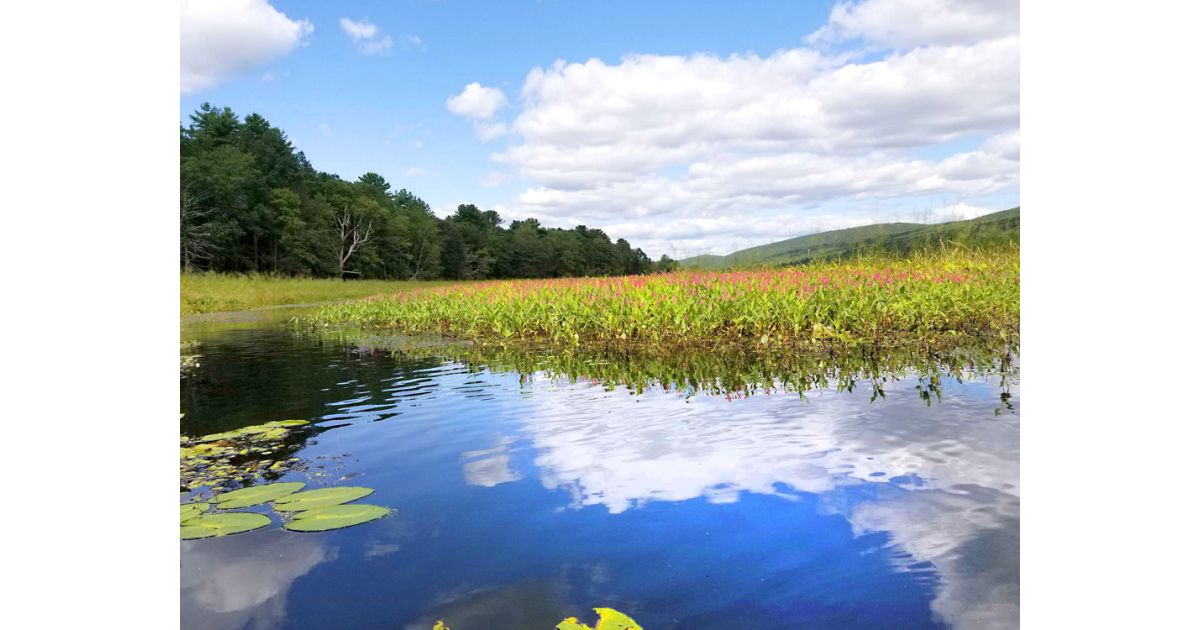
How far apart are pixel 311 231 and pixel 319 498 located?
36.4 meters

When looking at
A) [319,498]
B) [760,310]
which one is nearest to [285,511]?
[319,498]

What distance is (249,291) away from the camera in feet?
74.8

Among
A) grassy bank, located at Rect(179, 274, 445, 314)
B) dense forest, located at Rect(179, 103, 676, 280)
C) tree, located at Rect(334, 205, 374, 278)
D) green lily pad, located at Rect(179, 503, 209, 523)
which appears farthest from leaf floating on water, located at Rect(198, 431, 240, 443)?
tree, located at Rect(334, 205, 374, 278)

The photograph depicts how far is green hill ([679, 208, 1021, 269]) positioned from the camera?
14.3m

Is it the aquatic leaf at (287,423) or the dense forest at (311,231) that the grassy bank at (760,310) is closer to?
the aquatic leaf at (287,423)

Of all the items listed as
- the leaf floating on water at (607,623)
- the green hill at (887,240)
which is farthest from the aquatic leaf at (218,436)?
the green hill at (887,240)

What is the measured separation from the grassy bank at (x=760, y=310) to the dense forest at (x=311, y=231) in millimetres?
19662

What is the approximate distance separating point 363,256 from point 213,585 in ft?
130

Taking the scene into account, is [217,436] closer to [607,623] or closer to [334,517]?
[334,517]

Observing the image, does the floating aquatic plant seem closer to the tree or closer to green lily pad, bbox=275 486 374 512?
green lily pad, bbox=275 486 374 512

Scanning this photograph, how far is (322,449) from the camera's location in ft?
12.7

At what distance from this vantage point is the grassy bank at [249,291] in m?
20.1
